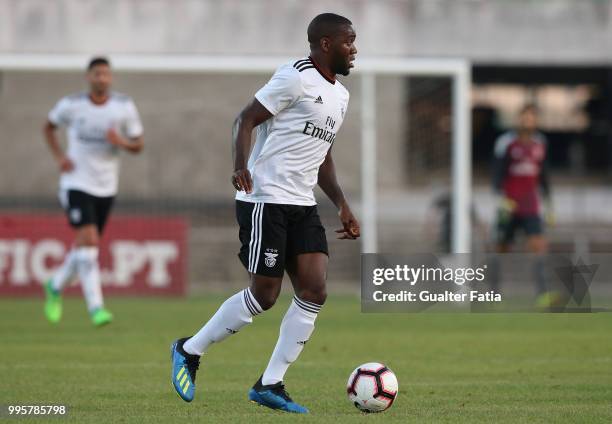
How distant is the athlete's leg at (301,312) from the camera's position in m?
7.40

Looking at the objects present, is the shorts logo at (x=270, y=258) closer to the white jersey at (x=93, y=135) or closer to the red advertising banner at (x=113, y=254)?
the white jersey at (x=93, y=135)

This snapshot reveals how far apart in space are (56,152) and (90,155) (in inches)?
13.9

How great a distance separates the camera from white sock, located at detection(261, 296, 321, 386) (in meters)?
7.39

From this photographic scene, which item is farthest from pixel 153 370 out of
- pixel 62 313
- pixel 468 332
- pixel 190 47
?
pixel 190 47

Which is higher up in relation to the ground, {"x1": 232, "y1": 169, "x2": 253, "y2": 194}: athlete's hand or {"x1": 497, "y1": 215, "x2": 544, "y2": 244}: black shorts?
{"x1": 232, "y1": 169, "x2": 253, "y2": 194}: athlete's hand

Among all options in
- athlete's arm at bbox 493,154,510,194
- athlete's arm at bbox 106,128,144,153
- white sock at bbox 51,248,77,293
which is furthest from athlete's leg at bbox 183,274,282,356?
athlete's arm at bbox 493,154,510,194

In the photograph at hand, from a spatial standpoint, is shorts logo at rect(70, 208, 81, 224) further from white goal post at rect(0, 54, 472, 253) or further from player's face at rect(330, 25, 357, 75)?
player's face at rect(330, 25, 357, 75)

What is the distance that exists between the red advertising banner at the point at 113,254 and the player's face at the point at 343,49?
1020cm

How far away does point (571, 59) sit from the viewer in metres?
29.3

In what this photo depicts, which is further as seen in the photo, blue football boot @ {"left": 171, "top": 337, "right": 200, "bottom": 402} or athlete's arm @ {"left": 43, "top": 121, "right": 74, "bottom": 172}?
athlete's arm @ {"left": 43, "top": 121, "right": 74, "bottom": 172}

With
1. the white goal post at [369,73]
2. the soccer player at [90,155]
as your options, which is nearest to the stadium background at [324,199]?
the white goal post at [369,73]

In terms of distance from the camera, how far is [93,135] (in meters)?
13.2

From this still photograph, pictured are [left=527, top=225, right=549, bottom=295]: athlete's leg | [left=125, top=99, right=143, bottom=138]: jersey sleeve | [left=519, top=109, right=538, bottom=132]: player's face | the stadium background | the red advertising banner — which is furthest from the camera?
the red advertising banner

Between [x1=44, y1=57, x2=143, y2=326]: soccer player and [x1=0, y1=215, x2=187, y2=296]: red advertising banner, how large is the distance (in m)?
4.01
